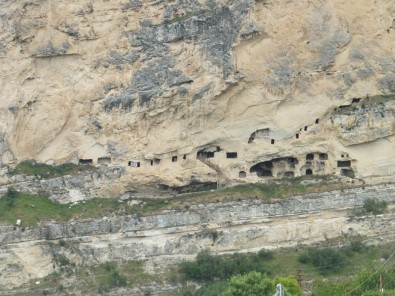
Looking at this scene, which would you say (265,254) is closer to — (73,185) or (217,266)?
(217,266)

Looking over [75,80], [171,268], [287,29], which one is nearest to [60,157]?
[75,80]

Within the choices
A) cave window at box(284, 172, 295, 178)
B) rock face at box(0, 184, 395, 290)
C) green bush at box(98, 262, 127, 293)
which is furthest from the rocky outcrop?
cave window at box(284, 172, 295, 178)

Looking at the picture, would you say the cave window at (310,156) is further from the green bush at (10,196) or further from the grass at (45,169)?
the green bush at (10,196)

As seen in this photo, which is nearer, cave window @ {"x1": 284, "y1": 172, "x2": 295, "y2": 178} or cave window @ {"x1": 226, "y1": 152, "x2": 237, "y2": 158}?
cave window @ {"x1": 226, "y1": 152, "x2": 237, "y2": 158}

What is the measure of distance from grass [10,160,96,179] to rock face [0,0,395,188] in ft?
1.30

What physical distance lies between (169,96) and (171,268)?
25.9ft

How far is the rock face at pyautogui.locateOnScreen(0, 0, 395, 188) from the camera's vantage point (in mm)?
59250

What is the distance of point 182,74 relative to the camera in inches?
2339

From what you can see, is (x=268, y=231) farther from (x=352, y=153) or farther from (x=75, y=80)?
(x=75, y=80)

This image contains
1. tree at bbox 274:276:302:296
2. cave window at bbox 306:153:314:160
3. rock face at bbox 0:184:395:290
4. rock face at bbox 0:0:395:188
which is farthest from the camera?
cave window at bbox 306:153:314:160

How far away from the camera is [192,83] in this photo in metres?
59.4

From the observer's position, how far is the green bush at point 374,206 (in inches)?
2267

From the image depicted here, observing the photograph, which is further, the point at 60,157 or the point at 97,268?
the point at 60,157

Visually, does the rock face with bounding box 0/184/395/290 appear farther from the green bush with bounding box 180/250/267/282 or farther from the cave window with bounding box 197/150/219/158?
the cave window with bounding box 197/150/219/158
